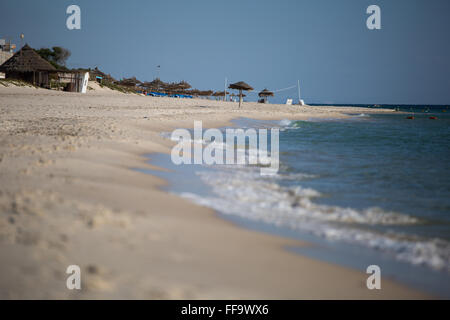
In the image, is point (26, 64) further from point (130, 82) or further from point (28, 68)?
point (130, 82)

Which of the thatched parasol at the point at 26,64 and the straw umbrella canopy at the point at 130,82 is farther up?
the straw umbrella canopy at the point at 130,82

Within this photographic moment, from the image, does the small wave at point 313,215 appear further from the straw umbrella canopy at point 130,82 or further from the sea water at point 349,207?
the straw umbrella canopy at point 130,82

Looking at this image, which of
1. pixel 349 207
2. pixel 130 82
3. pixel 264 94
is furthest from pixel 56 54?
pixel 349 207

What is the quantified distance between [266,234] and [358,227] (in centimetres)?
97

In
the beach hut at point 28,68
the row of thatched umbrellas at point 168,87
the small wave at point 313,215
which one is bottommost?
the small wave at point 313,215

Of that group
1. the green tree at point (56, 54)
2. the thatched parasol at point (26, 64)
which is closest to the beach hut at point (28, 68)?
the thatched parasol at point (26, 64)

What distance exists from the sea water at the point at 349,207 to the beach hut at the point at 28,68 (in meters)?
27.5

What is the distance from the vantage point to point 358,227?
9.80 ft

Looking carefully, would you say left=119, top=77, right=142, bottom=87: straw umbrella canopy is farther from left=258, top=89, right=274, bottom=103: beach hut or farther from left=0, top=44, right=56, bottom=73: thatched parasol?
left=0, top=44, right=56, bottom=73: thatched parasol

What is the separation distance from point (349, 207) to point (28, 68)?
30920 millimetres

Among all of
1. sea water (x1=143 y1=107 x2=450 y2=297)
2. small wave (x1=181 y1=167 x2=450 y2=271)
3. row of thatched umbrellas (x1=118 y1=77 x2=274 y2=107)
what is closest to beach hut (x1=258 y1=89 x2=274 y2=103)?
row of thatched umbrellas (x1=118 y1=77 x2=274 y2=107)

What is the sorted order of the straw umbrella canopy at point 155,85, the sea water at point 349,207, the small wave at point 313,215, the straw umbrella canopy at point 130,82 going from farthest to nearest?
Answer: the straw umbrella canopy at point 155,85, the straw umbrella canopy at point 130,82, the small wave at point 313,215, the sea water at point 349,207

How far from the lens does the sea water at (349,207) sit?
7.88 feet
